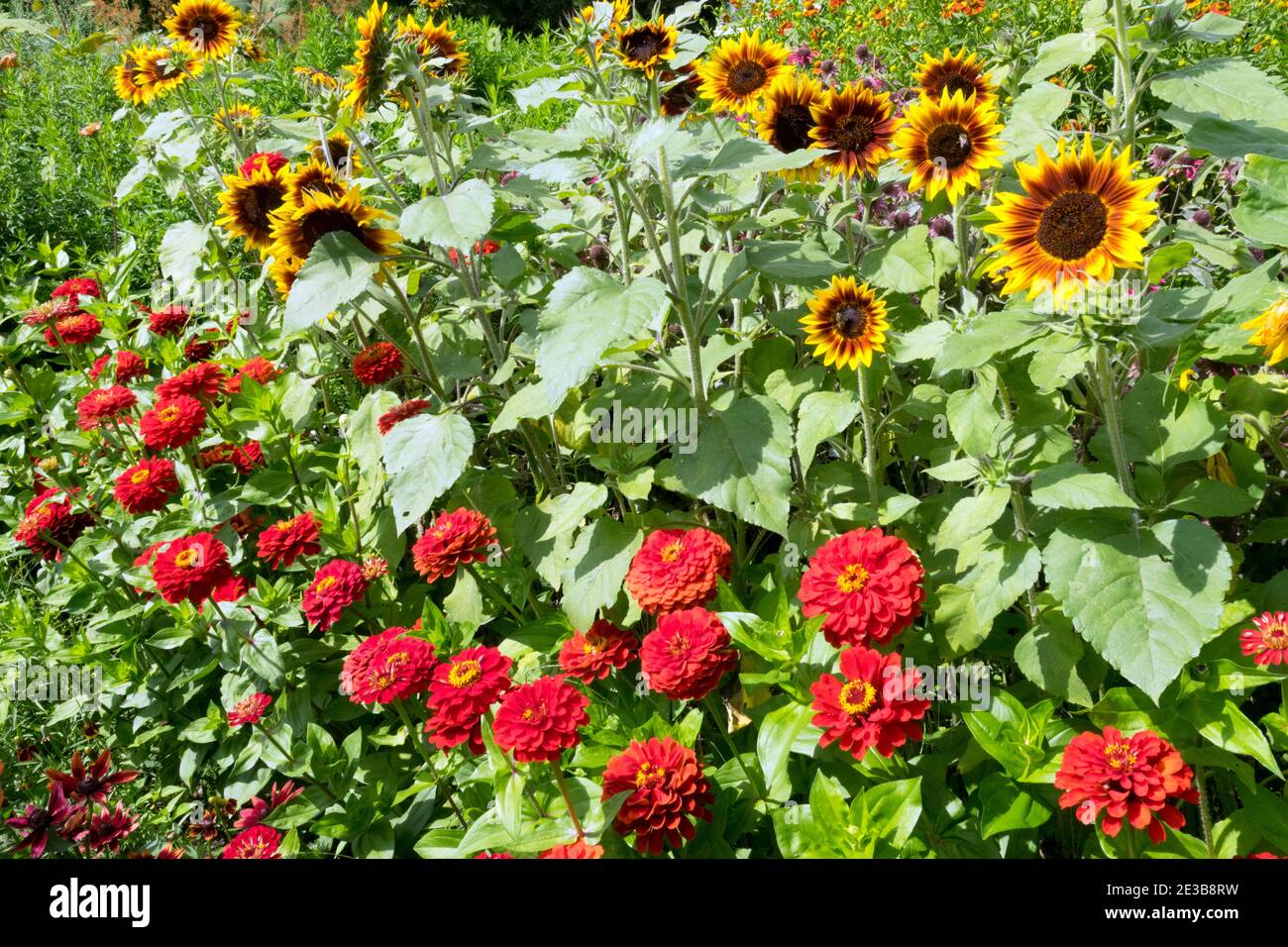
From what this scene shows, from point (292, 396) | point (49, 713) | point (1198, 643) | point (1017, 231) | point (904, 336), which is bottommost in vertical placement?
point (49, 713)

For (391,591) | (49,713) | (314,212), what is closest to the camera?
(314,212)

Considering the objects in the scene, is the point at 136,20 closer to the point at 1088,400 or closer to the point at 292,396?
the point at 292,396

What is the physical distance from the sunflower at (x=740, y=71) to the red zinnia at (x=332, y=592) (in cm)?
153

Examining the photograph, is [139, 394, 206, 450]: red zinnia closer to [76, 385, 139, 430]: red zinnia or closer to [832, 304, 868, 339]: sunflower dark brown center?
[76, 385, 139, 430]: red zinnia

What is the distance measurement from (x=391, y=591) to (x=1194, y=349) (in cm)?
196

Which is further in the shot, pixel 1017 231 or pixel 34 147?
pixel 34 147

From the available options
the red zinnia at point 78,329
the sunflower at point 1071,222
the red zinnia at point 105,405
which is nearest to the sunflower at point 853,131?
the sunflower at point 1071,222

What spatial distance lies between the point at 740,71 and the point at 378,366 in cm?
128

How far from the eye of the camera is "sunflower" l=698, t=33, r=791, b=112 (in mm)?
2418

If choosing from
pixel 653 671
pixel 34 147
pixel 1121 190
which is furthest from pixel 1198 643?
pixel 34 147

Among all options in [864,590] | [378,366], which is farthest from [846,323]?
[378,366]

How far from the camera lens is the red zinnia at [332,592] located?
2027 mm

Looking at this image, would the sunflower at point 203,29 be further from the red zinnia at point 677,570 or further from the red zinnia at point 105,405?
the red zinnia at point 677,570

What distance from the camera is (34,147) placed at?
5.76m
